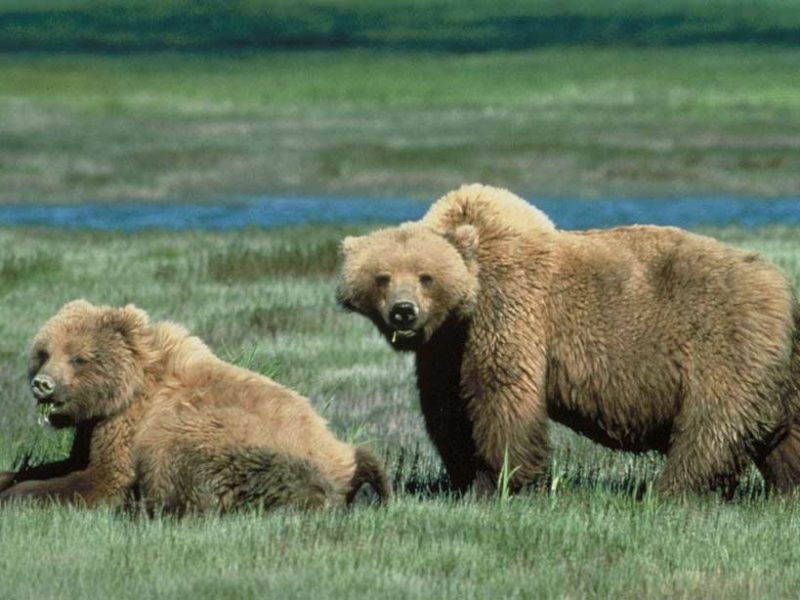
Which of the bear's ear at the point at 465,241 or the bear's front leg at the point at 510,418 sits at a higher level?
the bear's ear at the point at 465,241

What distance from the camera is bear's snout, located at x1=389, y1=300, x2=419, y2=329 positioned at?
7.59m

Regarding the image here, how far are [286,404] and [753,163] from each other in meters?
28.5

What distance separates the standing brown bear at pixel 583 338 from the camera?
25.8ft

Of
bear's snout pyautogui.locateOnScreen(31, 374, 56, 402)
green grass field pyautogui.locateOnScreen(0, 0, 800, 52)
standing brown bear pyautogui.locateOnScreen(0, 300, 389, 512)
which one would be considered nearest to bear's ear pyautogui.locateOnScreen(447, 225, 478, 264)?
standing brown bear pyautogui.locateOnScreen(0, 300, 389, 512)

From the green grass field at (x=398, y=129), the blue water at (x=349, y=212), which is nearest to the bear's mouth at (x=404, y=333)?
the blue water at (x=349, y=212)

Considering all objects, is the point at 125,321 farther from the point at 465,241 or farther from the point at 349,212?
the point at 349,212

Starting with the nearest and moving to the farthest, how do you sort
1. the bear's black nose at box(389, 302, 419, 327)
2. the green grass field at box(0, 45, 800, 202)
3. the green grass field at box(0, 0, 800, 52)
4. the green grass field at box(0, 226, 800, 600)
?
the green grass field at box(0, 226, 800, 600), the bear's black nose at box(389, 302, 419, 327), the green grass field at box(0, 45, 800, 202), the green grass field at box(0, 0, 800, 52)

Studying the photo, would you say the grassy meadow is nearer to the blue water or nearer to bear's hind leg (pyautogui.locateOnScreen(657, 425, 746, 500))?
bear's hind leg (pyautogui.locateOnScreen(657, 425, 746, 500))

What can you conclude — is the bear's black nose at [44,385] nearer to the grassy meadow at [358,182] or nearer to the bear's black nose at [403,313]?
the grassy meadow at [358,182]

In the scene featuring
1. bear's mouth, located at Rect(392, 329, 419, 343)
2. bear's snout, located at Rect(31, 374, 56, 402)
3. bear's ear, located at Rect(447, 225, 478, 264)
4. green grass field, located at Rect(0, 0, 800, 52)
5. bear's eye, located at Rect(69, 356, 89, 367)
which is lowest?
bear's snout, located at Rect(31, 374, 56, 402)

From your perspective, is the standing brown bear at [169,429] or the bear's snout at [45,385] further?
the bear's snout at [45,385]

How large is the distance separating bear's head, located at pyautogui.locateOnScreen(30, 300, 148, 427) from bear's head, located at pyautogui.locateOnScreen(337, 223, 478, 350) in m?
0.90

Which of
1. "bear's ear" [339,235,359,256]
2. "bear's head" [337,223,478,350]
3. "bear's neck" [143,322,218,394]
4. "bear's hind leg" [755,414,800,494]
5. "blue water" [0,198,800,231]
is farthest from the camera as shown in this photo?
"blue water" [0,198,800,231]

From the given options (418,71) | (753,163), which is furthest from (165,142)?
(418,71)
